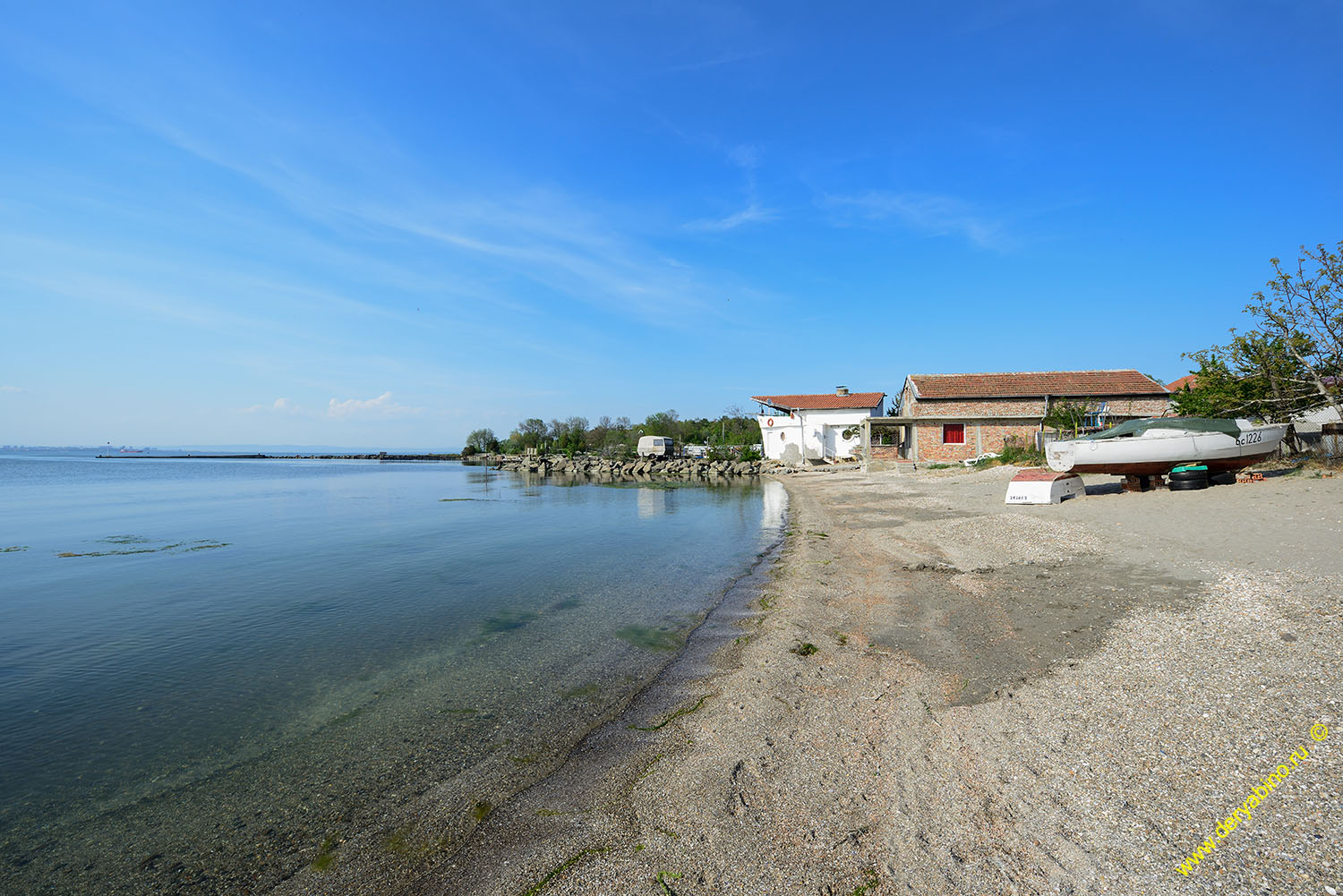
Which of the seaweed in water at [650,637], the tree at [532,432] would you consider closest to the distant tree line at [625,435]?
the tree at [532,432]

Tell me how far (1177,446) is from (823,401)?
38.4 m

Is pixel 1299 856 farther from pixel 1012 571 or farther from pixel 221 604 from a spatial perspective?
pixel 221 604

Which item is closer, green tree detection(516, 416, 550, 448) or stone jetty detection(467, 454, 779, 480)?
stone jetty detection(467, 454, 779, 480)

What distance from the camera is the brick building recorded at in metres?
34.8

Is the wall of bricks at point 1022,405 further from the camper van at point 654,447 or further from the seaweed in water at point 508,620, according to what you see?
the camper van at point 654,447

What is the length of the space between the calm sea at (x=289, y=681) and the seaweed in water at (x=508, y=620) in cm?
5

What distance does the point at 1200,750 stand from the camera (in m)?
3.69

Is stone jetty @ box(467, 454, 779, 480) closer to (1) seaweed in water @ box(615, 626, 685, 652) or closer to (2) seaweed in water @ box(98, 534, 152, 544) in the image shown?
(2) seaweed in water @ box(98, 534, 152, 544)

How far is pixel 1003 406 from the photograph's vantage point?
35.4 metres

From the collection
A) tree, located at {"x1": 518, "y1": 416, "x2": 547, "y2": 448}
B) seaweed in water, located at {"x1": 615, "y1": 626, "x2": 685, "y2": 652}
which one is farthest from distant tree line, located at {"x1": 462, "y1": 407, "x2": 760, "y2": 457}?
seaweed in water, located at {"x1": 615, "y1": 626, "x2": 685, "y2": 652}

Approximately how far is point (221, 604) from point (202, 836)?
7.52 m

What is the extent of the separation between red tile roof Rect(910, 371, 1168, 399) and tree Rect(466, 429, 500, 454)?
86.1 meters

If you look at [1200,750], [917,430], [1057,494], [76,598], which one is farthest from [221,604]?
[917,430]

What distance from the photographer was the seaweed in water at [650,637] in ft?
24.5
